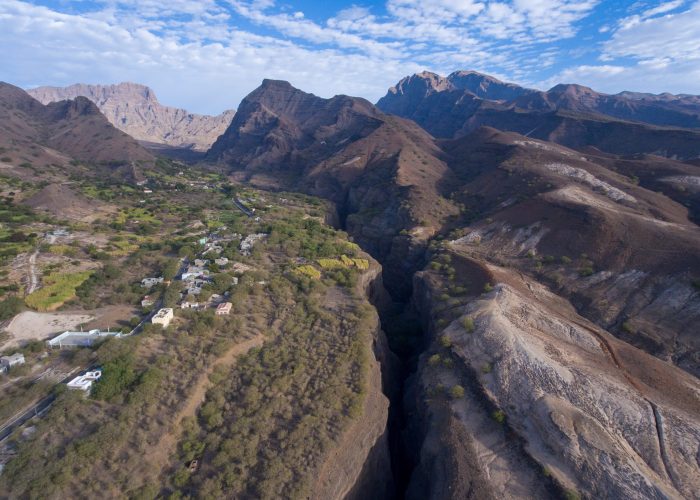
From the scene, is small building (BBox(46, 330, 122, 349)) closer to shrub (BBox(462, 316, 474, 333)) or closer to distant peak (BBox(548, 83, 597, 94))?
shrub (BBox(462, 316, 474, 333))

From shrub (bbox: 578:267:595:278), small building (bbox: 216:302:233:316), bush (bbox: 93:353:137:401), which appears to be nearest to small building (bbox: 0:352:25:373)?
bush (bbox: 93:353:137:401)

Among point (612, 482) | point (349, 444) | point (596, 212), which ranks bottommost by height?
point (349, 444)

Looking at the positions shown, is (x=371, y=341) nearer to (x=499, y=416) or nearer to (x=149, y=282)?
(x=499, y=416)

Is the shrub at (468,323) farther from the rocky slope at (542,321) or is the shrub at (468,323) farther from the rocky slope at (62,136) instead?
the rocky slope at (62,136)

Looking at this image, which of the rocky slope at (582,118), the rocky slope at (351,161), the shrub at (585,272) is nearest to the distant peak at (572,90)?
the rocky slope at (582,118)

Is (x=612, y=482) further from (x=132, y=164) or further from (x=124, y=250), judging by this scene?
(x=132, y=164)

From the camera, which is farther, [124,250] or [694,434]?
[124,250]

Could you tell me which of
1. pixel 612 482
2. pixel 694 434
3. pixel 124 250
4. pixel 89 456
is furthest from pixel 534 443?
pixel 124 250

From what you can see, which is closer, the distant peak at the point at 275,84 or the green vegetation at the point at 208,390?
the green vegetation at the point at 208,390
